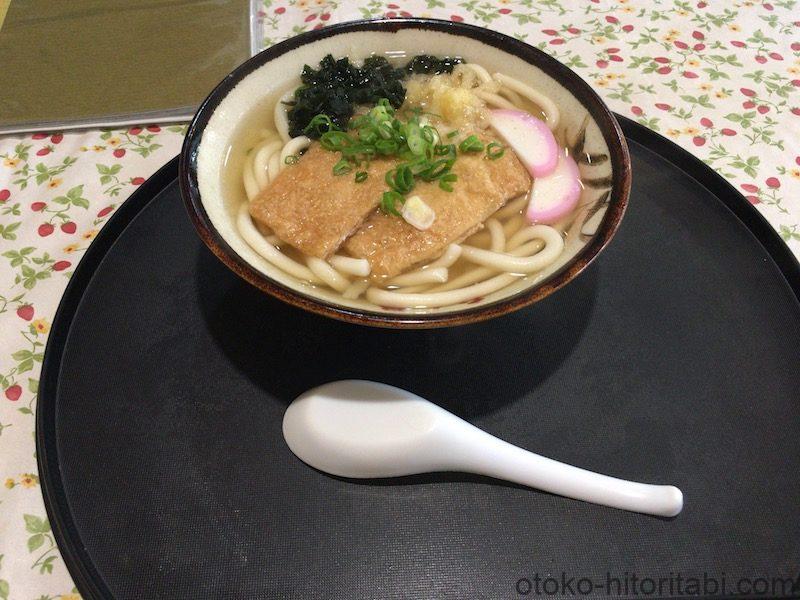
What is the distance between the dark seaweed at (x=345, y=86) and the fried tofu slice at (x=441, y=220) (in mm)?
359

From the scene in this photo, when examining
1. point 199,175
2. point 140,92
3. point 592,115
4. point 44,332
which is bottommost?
point 44,332

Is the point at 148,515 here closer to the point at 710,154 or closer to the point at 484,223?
the point at 484,223

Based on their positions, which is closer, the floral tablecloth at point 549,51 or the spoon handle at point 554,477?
the spoon handle at point 554,477

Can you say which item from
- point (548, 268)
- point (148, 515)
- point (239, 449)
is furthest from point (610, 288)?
point (148, 515)

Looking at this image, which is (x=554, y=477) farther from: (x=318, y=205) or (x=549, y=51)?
(x=549, y=51)

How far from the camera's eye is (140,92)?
6.56 ft

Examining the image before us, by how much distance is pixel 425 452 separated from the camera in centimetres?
111

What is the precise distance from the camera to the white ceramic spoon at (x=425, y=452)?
3.61 feet

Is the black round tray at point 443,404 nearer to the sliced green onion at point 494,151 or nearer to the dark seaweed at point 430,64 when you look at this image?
the sliced green onion at point 494,151

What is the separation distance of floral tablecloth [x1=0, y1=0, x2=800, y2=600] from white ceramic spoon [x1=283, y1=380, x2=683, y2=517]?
1.87 ft

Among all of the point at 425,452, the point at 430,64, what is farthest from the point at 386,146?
the point at 425,452

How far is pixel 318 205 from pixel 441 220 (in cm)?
31

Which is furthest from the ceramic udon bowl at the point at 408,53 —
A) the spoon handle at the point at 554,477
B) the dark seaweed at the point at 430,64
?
the spoon handle at the point at 554,477

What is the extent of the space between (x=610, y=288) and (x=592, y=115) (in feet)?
1.44
